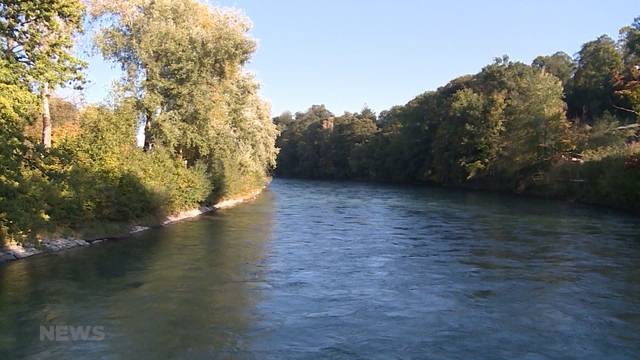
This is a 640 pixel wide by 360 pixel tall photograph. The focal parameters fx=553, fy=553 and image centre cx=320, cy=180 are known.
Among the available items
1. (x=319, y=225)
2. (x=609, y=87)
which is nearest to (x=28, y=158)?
(x=319, y=225)

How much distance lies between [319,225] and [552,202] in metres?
27.7

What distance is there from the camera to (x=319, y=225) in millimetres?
31281

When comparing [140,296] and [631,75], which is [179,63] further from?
[631,75]

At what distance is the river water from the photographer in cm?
1101

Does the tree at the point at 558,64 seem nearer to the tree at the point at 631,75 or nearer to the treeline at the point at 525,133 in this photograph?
the treeline at the point at 525,133

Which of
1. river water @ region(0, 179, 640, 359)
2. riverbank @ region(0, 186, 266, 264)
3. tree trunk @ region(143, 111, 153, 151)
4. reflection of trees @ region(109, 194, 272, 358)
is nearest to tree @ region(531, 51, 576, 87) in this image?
tree trunk @ region(143, 111, 153, 151)

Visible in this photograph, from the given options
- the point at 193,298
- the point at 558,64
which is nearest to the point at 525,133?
the point at 558,64

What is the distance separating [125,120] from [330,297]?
1764 cm

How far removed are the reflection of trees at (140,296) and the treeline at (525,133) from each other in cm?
3392

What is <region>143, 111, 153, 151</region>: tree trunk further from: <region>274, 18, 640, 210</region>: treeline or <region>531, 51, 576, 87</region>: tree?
<region>531, 51, 576, 87</region>: tree

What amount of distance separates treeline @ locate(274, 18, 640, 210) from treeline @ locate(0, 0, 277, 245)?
29064 mm

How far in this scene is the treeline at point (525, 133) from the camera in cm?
4850

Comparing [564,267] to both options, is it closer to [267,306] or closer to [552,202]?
[267,306]

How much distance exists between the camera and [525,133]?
63781 mm
